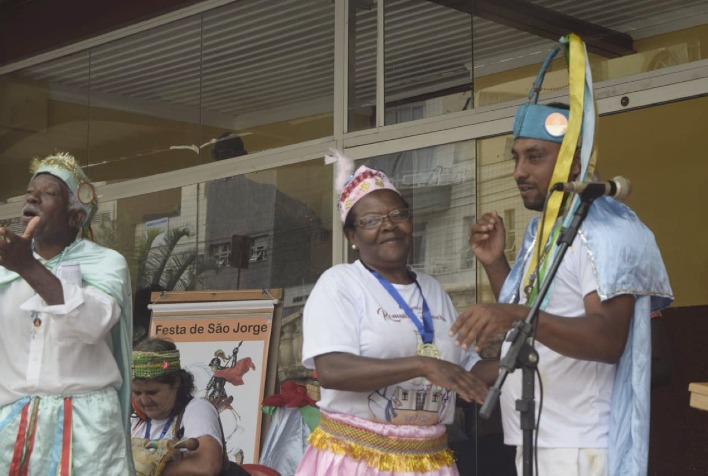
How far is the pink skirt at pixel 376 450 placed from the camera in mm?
3779

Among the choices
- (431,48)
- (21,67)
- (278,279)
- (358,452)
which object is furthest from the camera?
(21,67)

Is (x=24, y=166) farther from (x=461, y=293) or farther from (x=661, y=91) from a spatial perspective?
(x=661, y=91)

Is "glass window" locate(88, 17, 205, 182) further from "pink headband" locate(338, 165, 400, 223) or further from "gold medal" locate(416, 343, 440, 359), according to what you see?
"gold medal" locate(416, 343, 440, 359)

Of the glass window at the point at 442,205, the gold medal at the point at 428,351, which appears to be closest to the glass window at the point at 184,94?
the glass window at the point at 442,205

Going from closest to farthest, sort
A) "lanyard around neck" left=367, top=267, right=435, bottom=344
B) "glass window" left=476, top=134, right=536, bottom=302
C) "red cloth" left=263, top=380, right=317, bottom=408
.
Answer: "lanyard around neck" left=367, top=267, right=435, bottom=344
"glass window" left=476, top=134, right=536, bottom=302
"red cloth" left=263, top=380, right=317, bottom=408

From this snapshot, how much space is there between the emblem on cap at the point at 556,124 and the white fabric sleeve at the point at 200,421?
2.18m

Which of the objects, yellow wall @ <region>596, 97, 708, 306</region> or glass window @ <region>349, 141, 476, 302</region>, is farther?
yellow wall @ <region>596, 97, 708, 306</region>

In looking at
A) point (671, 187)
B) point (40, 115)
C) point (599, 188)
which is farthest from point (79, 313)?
point (40, 115)

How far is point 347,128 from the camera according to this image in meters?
6.95

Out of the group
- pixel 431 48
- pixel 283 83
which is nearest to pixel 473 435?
pixel 431 48

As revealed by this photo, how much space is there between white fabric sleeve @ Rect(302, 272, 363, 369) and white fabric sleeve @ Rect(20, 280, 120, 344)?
0.78 meters

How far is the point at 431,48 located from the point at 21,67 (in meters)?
4.36

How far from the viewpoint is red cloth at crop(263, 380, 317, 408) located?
20.5 feet

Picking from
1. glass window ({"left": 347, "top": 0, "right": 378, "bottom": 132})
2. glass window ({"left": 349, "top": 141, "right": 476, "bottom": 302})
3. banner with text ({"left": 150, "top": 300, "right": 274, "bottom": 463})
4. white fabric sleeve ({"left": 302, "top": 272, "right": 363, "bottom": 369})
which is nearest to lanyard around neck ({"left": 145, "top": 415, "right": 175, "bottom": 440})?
banner with text ({"left": 150, "top": 300, "right": 274, "bottom": 463})
